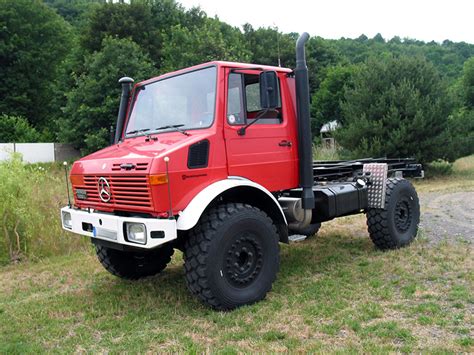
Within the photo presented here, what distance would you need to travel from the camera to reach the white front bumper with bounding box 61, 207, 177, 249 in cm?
390

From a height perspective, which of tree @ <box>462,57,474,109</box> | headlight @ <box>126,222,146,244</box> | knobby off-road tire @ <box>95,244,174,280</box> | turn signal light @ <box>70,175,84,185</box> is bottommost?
knobby off-road tire @ <box>95,244,174,280</box>

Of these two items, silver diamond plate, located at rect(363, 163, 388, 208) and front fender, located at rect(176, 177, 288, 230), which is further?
silver diamond plate, located at rect(363, 163, 388, 208)

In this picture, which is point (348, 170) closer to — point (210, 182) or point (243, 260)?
point (243, 260)

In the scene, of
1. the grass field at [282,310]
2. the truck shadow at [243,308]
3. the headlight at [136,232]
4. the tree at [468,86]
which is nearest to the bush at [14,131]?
the grass field at [282,310]

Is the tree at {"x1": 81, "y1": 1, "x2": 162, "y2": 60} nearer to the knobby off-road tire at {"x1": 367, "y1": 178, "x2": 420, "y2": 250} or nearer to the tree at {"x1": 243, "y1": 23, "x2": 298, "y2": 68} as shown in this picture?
the tree at {"x1": 243, "y1": 23, "x2": 298, "y2": 68}

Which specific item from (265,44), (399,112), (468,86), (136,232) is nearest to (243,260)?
(136,232)

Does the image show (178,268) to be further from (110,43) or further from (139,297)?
(110,43)

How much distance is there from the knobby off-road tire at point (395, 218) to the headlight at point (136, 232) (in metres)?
3.62

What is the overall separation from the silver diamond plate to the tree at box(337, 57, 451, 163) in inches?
451

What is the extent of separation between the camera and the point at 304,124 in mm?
5137

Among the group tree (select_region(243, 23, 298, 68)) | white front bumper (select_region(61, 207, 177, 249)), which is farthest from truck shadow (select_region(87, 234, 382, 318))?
tree (select_region(243, 23, 298, 68))

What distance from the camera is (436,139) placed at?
687 inches

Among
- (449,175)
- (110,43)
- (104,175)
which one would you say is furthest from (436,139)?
(110,43)

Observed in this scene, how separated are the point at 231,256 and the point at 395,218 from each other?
3202 mm
